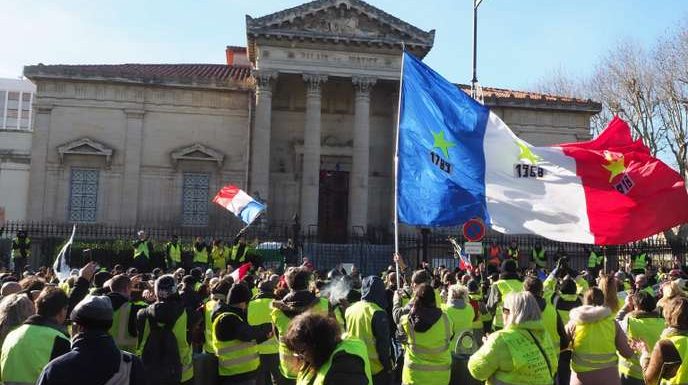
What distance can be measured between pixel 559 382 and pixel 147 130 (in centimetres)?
2813

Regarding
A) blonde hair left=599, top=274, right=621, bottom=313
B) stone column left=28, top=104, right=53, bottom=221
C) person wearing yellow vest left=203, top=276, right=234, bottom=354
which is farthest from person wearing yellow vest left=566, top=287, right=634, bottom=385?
stone column left=28, top=104, right=53, bottom=221

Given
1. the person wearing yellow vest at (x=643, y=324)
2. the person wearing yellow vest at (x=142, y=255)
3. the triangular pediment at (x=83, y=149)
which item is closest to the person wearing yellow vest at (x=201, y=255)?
the person wearing yellow vest at (x=142, y=255)

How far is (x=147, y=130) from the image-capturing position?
108ft

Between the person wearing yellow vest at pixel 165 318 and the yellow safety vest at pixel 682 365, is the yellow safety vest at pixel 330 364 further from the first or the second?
the person wearing yellow vest at pixel 165 318

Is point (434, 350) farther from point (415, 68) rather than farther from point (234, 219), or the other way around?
point (234, 219)

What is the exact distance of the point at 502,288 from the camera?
30.4ft

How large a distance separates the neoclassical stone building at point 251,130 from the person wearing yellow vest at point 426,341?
24.2 m

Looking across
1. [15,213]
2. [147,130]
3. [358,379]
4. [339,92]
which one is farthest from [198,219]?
[358,379]

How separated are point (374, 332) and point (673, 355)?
2689 mm

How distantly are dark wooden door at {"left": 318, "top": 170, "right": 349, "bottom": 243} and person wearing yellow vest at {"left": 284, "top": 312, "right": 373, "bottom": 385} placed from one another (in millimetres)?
30059

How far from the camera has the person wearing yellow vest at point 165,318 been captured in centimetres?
641

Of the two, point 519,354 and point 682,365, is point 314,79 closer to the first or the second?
point 682,365

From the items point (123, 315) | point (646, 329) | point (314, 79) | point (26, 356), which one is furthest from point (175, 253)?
point (646, 329)

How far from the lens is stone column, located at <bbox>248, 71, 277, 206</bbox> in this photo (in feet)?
101
